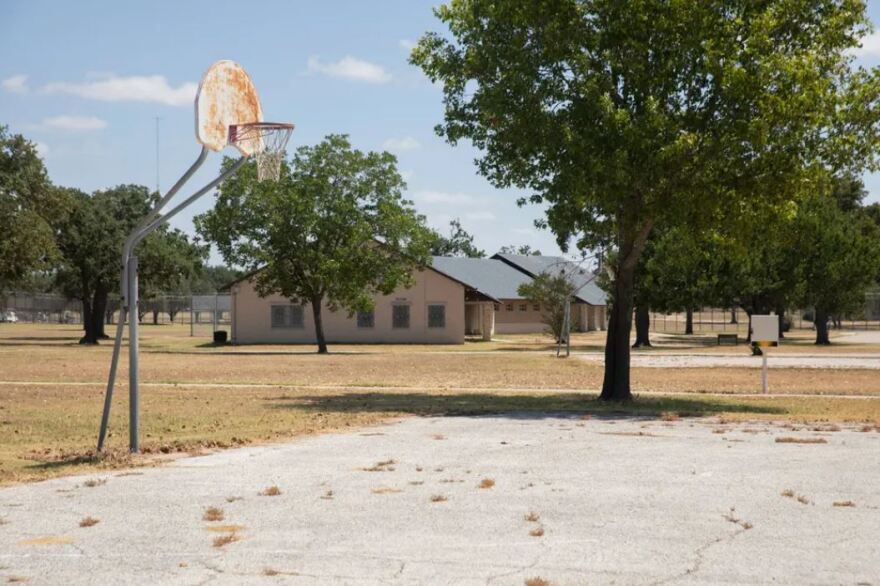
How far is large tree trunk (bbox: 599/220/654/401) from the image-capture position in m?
24.3

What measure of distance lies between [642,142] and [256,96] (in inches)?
349

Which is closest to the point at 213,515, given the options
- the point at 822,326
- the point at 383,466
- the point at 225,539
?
the point at 225,539

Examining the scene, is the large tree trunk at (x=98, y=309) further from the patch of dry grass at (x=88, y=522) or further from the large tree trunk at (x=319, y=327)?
the patch of dry grass at (x=88, y=522)

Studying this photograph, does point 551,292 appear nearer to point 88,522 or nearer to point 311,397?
point 311,397

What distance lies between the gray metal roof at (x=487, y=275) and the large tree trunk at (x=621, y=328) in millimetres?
55678

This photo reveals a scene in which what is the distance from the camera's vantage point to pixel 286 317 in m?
69.4

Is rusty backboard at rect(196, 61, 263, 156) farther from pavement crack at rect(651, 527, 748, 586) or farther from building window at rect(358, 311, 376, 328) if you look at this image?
building window at rect(358, 311, 376, 328)

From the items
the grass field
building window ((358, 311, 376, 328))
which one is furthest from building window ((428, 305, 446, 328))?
the grass field

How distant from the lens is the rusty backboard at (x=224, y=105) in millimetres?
13953

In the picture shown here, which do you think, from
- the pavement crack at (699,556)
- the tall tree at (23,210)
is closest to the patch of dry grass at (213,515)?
the pavement crack at (699,556)

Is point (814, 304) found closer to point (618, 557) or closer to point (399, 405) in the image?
point (399, 405)

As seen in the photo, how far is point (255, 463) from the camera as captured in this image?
1305 cm

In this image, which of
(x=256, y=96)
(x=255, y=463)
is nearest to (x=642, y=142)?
(x=256, y=96)

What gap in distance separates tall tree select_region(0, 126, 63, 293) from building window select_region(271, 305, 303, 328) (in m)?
16.4
